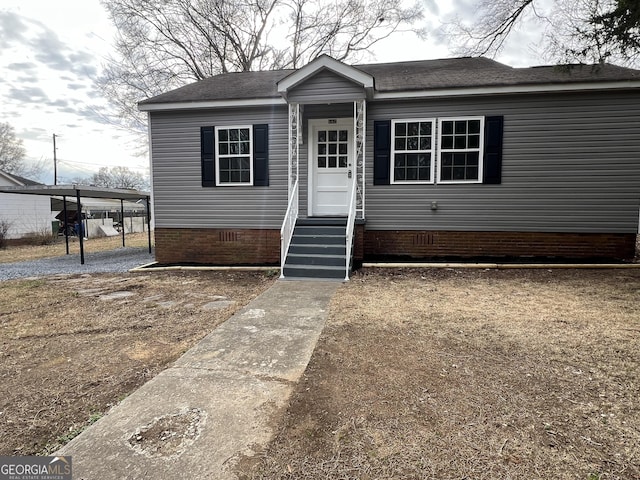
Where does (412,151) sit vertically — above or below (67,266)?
above

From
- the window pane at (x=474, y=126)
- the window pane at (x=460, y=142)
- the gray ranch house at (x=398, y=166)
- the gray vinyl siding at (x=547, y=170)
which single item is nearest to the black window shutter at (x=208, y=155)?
the gray ranch house at (x=398, y=166)

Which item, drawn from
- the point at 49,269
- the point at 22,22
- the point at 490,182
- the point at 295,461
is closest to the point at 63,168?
the point at 22,22

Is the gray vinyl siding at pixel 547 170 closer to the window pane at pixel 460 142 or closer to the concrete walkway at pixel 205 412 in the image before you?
the window pane at pixel 460 142

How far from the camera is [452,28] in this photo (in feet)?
35.9

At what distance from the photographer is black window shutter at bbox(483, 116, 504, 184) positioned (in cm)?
745

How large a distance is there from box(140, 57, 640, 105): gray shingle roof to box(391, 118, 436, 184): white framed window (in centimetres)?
73

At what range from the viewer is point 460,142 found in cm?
761

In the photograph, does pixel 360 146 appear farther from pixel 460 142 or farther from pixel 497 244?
pixel 497 244

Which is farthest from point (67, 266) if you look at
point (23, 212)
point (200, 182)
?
point (23, 212)

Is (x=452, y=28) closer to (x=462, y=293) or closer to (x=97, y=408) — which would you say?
(x=462, y=293)

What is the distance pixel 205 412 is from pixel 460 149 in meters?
7.07

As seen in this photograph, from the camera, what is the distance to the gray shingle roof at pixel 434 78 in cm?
720

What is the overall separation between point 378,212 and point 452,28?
7.02 m

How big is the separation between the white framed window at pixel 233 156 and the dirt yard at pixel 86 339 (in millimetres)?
2458
